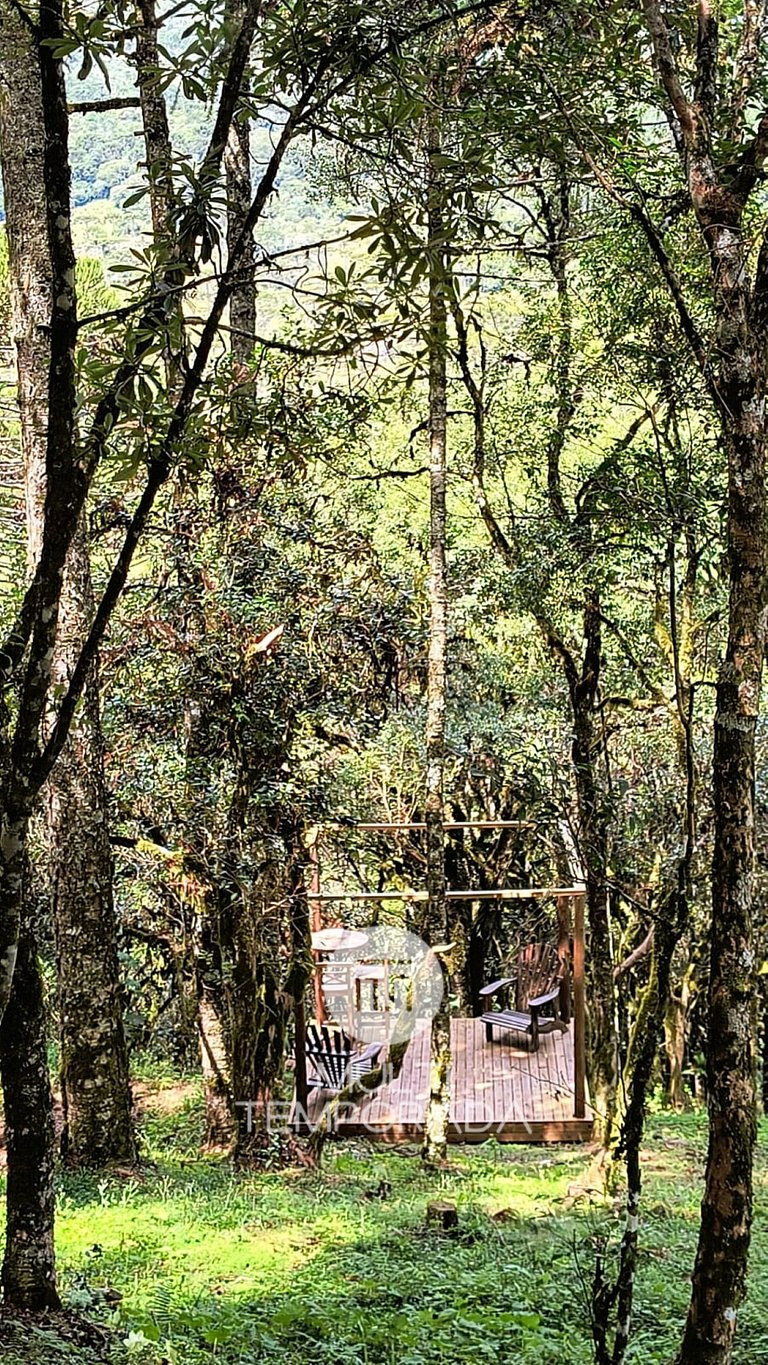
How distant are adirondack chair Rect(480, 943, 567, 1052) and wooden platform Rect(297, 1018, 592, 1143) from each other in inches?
5.4

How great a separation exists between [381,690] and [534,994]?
268cm

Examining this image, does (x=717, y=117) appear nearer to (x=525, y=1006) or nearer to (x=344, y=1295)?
(x=344, y=1295)

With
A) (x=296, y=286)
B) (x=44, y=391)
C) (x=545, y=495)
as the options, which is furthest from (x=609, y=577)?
(x=296, y=286)

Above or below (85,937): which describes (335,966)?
below

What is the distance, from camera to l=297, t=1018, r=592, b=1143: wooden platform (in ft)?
23.6

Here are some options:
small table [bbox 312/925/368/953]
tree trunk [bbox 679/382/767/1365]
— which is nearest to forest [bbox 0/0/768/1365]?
tree trunk [bbox 679/382/767/1365]

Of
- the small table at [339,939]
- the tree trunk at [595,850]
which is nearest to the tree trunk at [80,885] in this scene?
the small table at [339,939]

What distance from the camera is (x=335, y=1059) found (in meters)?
7.17

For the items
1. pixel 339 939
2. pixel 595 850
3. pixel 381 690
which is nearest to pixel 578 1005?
pixel 595 850

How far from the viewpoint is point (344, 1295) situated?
405 cm

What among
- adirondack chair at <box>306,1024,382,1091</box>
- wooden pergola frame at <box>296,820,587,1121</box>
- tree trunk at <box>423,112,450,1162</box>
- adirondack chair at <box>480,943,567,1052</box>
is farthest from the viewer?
adirondack chair at <box>480,943,567,1052</box>

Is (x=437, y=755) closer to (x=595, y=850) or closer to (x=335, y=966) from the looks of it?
(x=595, y=850)

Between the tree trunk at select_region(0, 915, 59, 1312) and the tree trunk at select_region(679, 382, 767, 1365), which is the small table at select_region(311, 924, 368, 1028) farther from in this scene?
the tree trunk at select_region(679, 382, 767, 1365)

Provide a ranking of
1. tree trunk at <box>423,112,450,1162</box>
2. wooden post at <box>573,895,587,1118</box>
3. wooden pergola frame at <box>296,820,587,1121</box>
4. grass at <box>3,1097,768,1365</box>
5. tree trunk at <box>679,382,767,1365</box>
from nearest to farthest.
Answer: tree trunk at <box>679,382,767,1365</box> < grass at <box>3,1097,768,1365</box> < tree trunk at <box>423,112,450,1162</box> < wooden pergola frame at <box>296,820,587,1121</box> < wooden post at <box>573,895,587,1118</box>
